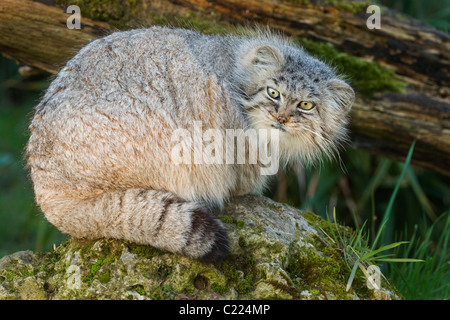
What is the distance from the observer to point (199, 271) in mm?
4066

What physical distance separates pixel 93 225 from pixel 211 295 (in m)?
1.13

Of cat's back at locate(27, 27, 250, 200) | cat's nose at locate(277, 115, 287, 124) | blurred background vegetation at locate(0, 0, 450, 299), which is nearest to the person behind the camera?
cat's back at locate(27, 27, 250, 200)

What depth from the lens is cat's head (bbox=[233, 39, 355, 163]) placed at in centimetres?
488

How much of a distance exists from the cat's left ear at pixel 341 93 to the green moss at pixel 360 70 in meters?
1.37

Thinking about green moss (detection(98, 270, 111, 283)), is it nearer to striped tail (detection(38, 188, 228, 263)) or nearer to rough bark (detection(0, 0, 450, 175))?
striped tail (detection(38, 188, 228, 263))

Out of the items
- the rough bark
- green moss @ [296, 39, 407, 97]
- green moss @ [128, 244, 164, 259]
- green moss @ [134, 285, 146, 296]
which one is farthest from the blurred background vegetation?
green moss @ [134, 285, 146, 296]

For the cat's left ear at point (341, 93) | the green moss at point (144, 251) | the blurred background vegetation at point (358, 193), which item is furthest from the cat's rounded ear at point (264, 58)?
the blurred background vegetation at point (358, 193)

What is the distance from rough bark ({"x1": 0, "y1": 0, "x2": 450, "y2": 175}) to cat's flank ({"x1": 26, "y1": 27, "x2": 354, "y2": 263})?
1220mm

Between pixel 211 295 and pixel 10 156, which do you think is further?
pixel 10 156

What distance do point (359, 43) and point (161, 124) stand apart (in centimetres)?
325

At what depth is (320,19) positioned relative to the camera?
6414mm

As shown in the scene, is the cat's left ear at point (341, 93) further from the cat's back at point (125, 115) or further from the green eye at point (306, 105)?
the cat's back at point (125, 115)
